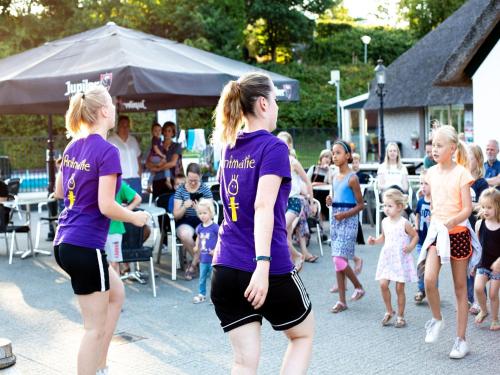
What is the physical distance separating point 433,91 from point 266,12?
52.7 ft

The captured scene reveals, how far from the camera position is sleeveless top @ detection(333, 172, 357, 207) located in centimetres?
704

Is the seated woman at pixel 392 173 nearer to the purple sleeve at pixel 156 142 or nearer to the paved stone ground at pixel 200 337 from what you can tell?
the paved stone ground at pixel 200 337

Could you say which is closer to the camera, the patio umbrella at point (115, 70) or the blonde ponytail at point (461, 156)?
the blonde ponytail at point (461, 156)

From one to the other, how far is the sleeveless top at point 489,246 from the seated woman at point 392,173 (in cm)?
491

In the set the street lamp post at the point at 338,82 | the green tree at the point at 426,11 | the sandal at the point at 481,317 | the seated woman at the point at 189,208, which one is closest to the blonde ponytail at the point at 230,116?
the sandal at the point at 481,317

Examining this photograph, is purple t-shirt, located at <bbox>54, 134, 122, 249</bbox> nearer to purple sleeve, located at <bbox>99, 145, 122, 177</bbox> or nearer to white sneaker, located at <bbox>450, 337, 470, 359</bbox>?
purple sleeve, located at <bbox>99, 145, 122, 177</bbox>

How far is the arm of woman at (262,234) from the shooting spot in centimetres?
308

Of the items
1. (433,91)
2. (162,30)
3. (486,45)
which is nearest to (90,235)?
(486,45)

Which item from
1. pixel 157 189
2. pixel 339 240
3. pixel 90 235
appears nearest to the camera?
pixel 90 235

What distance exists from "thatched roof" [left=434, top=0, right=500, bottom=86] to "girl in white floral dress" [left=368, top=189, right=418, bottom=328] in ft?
21.2

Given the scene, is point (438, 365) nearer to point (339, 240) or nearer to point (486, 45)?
point (339, 240)

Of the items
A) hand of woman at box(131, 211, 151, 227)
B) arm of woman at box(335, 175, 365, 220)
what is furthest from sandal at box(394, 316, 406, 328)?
hand of woman at box(131, 211, 151, 227)

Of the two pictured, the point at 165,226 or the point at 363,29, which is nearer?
the point at 165,226

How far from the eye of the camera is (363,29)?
49.2 m
